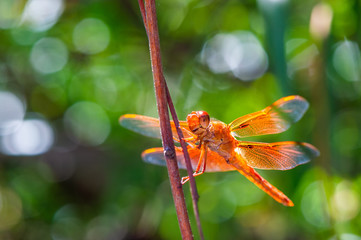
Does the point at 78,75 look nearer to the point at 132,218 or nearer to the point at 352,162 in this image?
the point at 132,218

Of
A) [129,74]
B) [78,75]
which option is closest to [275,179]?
[129,74]

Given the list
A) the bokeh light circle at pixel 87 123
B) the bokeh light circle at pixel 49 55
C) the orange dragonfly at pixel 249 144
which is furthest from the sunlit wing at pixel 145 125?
the bokeh light circle at pixel 49 55

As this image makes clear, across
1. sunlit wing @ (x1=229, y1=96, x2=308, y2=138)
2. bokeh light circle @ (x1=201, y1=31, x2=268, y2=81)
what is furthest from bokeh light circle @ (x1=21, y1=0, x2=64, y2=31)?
sunlit wing @ (x1=229, y1=96, x2=308, y2=138)

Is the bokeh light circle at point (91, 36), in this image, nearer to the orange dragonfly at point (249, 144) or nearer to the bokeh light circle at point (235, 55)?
the bokeh light circle at point (235, 55)

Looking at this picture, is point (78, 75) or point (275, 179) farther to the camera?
point (78, 75)

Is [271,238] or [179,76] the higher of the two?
[179,76]

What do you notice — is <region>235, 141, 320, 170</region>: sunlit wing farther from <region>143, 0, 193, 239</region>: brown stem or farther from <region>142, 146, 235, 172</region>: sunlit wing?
<region>143, 0, 193, 239</region>: brown stem

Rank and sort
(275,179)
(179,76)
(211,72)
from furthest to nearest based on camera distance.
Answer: (179,76), (211,72), (275,179)
